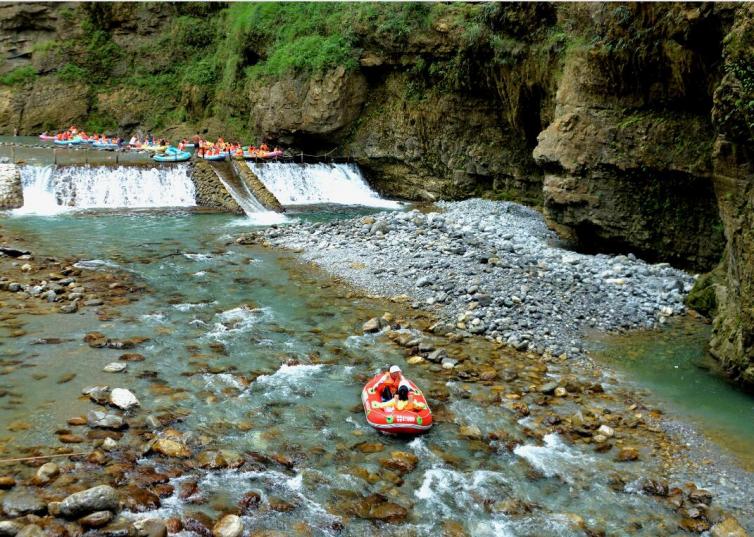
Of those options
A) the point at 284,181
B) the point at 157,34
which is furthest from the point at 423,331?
the point at 157,34

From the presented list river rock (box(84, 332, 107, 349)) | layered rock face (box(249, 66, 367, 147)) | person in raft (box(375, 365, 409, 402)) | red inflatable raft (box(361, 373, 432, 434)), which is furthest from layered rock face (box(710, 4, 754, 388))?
layered rock face (box(249, 66, 367, 147))

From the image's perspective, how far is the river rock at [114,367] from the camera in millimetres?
8584

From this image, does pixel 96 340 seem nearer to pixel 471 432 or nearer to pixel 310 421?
pixel 310 421

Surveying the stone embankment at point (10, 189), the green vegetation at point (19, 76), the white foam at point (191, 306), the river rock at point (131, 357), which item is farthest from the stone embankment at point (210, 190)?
the green vegetation at point (19, 76)

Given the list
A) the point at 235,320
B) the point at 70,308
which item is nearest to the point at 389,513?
the point at 235,320

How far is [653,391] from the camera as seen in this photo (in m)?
8.82

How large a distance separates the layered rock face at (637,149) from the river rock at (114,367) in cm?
1102

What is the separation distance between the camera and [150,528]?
541cm

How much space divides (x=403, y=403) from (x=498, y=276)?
552cm

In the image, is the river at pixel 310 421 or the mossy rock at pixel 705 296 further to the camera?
the mossy rock at pixel 705 296

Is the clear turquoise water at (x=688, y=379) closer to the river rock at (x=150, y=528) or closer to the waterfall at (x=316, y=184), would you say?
the river rock at (x=150, y=528)

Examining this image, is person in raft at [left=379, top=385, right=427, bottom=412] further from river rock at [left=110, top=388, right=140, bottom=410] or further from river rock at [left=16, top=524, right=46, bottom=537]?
river rock at [left=16, top=524, right=46, bottom=537]

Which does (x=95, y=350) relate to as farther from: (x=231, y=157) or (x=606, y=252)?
(x=231, y=157)

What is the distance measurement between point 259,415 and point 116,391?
1.90m
